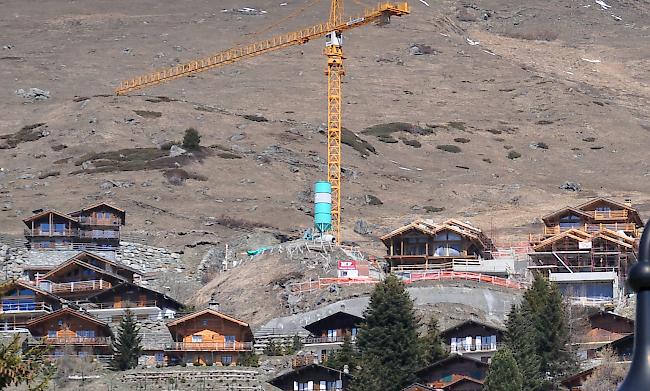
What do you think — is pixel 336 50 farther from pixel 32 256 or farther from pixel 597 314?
pixel 597 314

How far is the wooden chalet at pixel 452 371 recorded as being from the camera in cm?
5856

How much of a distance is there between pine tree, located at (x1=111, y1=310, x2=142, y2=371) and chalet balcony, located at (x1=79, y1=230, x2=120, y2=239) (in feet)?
98.2

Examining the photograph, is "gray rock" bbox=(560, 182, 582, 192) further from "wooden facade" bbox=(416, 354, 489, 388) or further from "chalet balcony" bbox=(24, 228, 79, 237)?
"wooden facade" bbox=(416, 354, 489, 388)

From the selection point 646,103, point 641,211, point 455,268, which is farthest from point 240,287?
point 646,103

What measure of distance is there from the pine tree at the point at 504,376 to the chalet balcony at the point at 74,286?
3791cm

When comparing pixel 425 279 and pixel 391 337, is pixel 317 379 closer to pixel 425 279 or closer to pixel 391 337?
pixel 391 337

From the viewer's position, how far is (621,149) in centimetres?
15762

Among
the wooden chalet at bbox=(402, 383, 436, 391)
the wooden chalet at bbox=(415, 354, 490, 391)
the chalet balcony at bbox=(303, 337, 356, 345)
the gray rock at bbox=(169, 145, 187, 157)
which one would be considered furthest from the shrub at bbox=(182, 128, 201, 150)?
the wooden chalet at bbox=(402, 383, 436, 391)

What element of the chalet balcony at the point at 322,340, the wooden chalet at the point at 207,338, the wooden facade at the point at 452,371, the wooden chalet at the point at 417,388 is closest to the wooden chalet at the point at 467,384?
the wooden facade at the point at 452,371

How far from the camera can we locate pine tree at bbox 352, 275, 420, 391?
58562mm

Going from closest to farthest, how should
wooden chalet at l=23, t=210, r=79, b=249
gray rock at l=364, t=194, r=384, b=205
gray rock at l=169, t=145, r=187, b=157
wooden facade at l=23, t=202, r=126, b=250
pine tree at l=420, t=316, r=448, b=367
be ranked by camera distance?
pine tree at l=420, t=316, r=448, b=367 → wooden chalet at l=23, t=210, r=79, b=249 → wooden facade at l=23, t=202, r=126, b=250 → gray rock at l=364, t=194, r=384, b=205 → gray rock at l=169, t=145, r=187, b=157

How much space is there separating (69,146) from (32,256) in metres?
38.1

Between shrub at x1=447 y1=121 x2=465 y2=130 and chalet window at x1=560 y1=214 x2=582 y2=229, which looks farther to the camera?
shrub at x1=447 y1=121 x2=465 y2=130

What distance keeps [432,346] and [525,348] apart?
528cm
